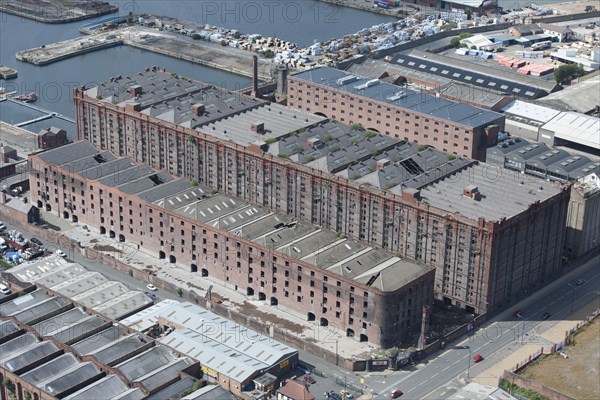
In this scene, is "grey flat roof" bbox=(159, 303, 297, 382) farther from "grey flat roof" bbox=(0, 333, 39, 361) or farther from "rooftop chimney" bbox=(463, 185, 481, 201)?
"rooftop chimney" bbox=(463, 185, 481, 201)

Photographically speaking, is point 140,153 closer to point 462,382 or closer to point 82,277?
point 82,277

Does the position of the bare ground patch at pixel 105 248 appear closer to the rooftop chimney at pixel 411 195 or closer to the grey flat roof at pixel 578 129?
the rooftop chimney at pixel 411 195

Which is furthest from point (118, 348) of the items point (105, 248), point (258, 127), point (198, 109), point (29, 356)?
point (198, 109)

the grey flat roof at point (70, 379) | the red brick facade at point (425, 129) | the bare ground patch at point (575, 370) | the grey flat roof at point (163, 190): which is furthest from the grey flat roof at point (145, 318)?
the red brick facade at point (425, 129)

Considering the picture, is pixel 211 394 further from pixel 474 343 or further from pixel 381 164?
pixel 381 164

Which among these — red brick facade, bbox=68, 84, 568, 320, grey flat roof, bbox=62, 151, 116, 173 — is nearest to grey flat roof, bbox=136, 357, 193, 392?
red brick facade, bbox=68, 84, 568, 320

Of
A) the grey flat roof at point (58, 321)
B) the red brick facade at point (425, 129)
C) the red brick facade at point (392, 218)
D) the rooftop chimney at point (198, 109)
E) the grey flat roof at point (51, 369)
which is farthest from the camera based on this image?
the red brick facade at point (425, 129)
